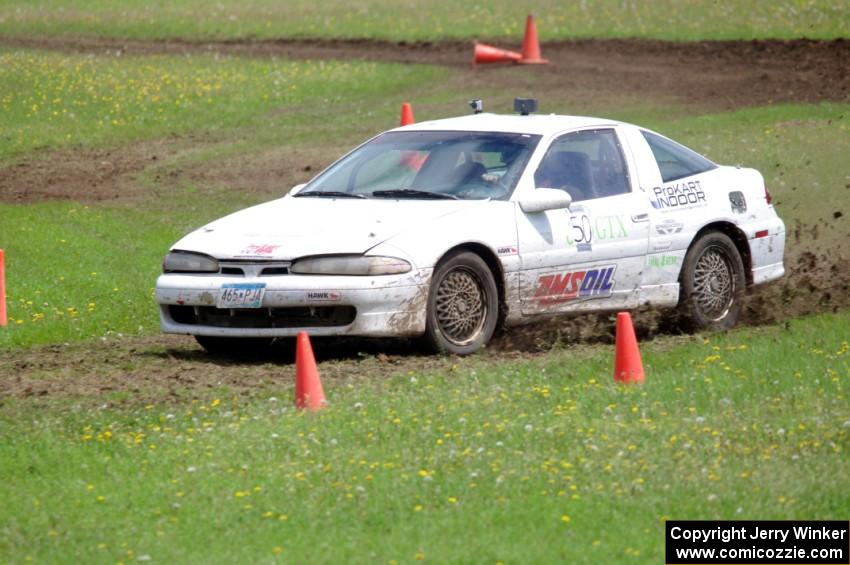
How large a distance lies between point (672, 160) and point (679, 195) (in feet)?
1.15

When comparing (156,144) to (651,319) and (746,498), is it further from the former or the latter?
(746,498)

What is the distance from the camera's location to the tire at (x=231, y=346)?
1103 cm

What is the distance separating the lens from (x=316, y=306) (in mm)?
10211

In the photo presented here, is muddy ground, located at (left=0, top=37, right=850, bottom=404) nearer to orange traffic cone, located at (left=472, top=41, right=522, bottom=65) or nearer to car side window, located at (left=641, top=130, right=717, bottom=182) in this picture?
orange traffic cone, located at (left=472, top=41, right=522, bottom=65)

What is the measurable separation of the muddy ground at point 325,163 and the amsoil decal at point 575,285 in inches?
9.8

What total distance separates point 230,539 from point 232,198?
13.0 meters

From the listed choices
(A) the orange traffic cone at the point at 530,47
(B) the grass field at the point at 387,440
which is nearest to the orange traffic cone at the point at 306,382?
(B) the grass field at the point at 387,440

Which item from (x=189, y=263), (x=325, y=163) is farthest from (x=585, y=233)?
(x=325, y=163)

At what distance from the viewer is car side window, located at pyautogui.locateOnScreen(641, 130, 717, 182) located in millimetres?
12148

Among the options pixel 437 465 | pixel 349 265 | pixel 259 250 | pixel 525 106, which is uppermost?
pixel 525 106

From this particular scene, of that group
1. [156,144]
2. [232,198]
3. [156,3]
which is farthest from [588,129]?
[156,3]

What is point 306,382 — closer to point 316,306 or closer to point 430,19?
point 316,306

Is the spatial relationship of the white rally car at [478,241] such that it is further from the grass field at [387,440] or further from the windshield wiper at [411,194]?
the grass field at [387,440]

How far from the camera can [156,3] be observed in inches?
1735
